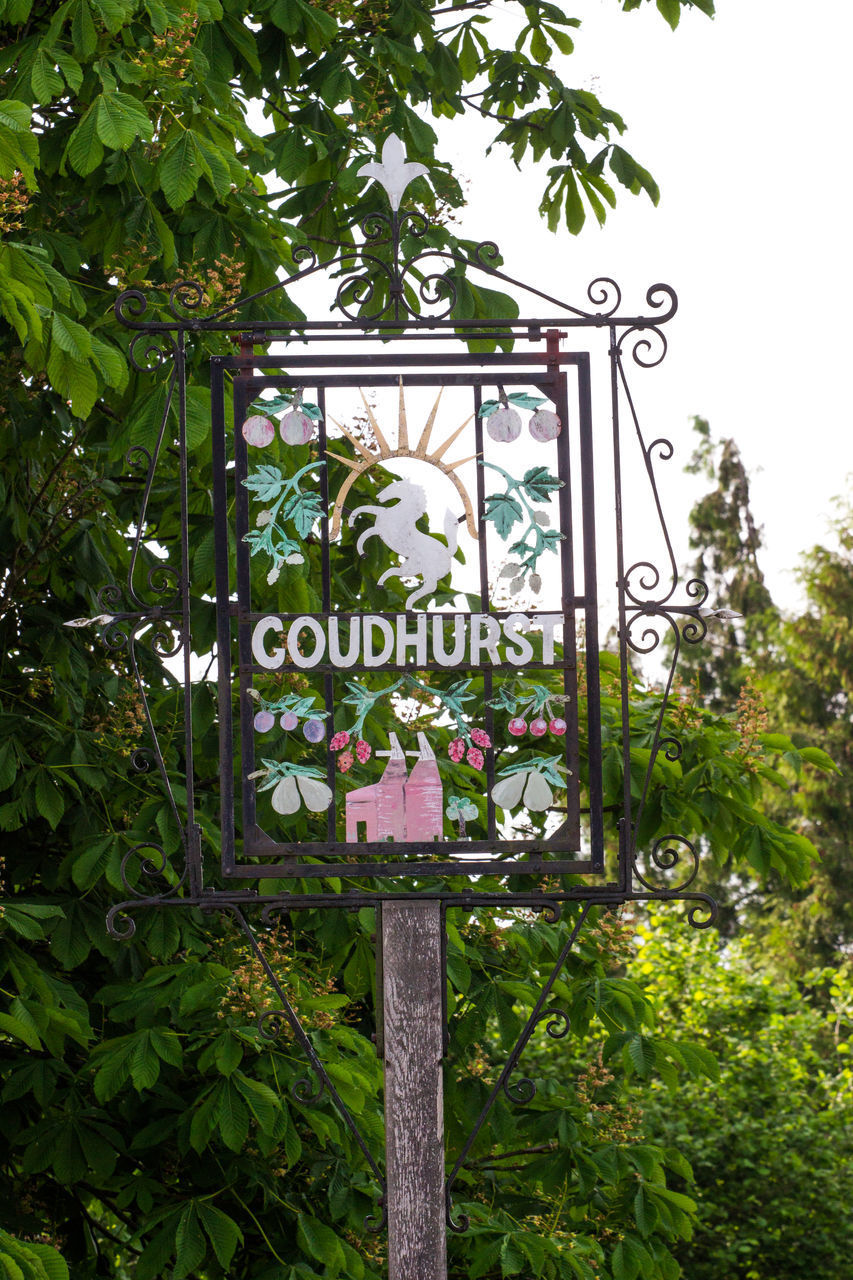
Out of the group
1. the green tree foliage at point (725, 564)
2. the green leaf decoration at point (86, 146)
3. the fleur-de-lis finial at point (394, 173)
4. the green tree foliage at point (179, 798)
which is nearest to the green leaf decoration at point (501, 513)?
the fleur-de-lis finial at point (394, 173)

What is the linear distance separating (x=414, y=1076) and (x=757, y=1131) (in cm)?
583

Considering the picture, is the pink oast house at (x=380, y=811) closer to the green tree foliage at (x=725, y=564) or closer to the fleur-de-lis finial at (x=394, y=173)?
the fleur-de-lis finial at (x=394, y=173)

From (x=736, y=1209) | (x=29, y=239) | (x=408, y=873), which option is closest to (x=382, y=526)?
(x=408, y=873)

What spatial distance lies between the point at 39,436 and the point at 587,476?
1.99m

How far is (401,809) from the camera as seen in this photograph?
2.54m

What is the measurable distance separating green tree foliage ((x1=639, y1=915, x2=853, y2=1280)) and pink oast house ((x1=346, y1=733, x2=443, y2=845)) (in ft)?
17.0

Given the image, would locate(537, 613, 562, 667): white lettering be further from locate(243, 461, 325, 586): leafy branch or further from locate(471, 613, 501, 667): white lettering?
locate(243, 461, 325, 586): leafy branch

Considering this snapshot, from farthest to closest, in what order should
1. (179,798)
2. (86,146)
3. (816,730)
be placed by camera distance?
(816,730) → (179,798) → (86,146)

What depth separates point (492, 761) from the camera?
256cm

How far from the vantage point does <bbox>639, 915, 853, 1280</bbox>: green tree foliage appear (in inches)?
297

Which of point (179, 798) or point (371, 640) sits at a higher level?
point (371, 640)

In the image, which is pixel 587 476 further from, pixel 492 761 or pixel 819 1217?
pixel 819 1217

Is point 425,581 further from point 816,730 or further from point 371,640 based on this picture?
point 816,730

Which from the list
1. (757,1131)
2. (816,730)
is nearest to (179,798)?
(757,1131)
